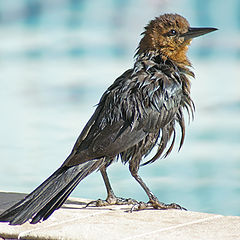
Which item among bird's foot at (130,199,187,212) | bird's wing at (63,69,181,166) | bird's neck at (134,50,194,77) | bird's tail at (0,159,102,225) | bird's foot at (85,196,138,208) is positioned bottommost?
bird's foot at (85,196,138,208)

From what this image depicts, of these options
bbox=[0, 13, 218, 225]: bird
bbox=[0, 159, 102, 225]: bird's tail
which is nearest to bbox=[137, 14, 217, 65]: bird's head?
bbox=[0, 13, 218, 225]: bird

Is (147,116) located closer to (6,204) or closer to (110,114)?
(110,114)

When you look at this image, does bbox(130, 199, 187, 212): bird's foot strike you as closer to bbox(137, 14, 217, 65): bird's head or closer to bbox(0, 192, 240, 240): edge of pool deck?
bbox(0, 192, 240, 240): edge of pool deck

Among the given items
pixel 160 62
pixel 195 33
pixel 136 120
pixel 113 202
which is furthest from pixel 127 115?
pixel 195 33

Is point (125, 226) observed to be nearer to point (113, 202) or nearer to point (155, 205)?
point (155, 205)

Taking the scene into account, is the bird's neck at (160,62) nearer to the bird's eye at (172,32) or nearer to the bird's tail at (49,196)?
the bird's eye at (172,32)

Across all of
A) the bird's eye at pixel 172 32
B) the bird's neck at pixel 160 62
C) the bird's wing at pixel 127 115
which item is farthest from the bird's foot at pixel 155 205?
the bird's eye at pixel 172 32

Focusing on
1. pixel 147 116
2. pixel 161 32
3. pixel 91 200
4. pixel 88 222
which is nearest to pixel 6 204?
pixel 91 200

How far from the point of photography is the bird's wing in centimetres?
353

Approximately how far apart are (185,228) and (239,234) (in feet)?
1.05

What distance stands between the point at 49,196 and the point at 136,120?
0.77 m

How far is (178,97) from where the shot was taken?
150 inches

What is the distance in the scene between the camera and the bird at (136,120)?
11.1 ft

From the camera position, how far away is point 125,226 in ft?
10.7
